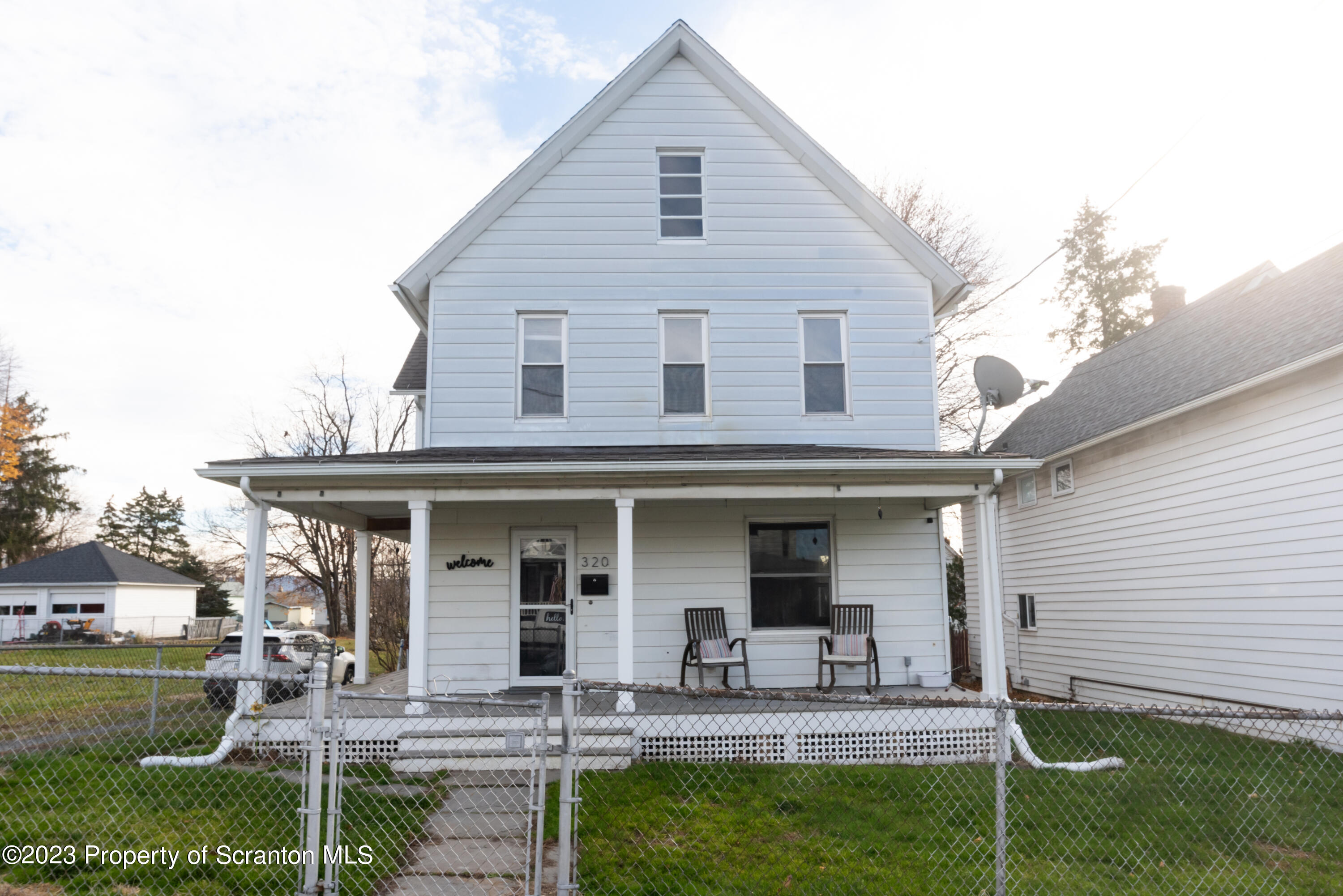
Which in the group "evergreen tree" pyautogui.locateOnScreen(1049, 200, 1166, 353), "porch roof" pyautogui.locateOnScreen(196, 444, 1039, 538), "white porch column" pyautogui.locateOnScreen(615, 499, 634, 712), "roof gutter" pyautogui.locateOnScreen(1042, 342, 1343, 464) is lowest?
"white porch column" pyautogui.locateOnScreen(615, 499, 634, 712)

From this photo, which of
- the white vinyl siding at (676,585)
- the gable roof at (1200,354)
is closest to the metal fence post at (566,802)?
the white vinyl siding at (676,585)

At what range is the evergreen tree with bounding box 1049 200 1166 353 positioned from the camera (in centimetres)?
3034

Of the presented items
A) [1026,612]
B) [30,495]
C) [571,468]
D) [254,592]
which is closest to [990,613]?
[571,468]

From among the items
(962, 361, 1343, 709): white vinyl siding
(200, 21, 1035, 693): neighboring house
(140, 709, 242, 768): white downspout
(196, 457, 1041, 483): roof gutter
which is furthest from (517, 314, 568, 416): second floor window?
(962, 361, 1343, 709): white vinyl siding

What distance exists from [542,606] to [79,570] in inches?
1268

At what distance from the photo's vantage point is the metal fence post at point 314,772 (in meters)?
3.96

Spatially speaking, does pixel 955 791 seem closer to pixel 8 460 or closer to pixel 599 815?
pixel 599 815

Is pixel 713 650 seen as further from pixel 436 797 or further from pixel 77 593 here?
pixel 77 593

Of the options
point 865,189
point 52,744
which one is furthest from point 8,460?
point 865,189

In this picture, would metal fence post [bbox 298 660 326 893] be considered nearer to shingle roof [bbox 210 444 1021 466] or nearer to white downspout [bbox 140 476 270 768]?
white downspout [bbox 140 476 270 768]

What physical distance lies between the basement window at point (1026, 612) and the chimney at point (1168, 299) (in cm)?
667

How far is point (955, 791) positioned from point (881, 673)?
3.45m

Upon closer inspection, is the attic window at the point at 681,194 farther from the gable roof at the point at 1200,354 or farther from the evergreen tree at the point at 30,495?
the evergreen tree at the point at 30,495

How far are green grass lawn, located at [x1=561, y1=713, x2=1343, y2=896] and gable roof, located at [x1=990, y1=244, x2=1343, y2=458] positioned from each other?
14.5ft
